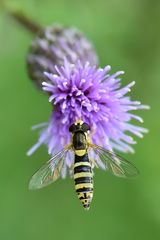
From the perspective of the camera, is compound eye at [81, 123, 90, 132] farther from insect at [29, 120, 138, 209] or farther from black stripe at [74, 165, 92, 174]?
black stripe at [74, 165, 92, 174]

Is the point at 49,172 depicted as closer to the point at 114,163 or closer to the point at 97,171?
the point at 114,163

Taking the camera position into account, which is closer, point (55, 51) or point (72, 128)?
point (72, 128)

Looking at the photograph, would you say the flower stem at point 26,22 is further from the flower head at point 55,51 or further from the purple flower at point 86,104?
the purple flower at point 86,104

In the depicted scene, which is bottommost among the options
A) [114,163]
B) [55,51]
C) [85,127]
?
[114,163]

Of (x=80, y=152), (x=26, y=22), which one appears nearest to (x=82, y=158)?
(x=80, y=152)

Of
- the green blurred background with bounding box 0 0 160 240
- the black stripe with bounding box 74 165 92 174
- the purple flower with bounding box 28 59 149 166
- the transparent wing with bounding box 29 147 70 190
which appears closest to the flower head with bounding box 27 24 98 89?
the purple flower with bounding box 28 59 149 166

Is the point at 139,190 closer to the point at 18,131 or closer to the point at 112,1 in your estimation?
the point at 18,131
